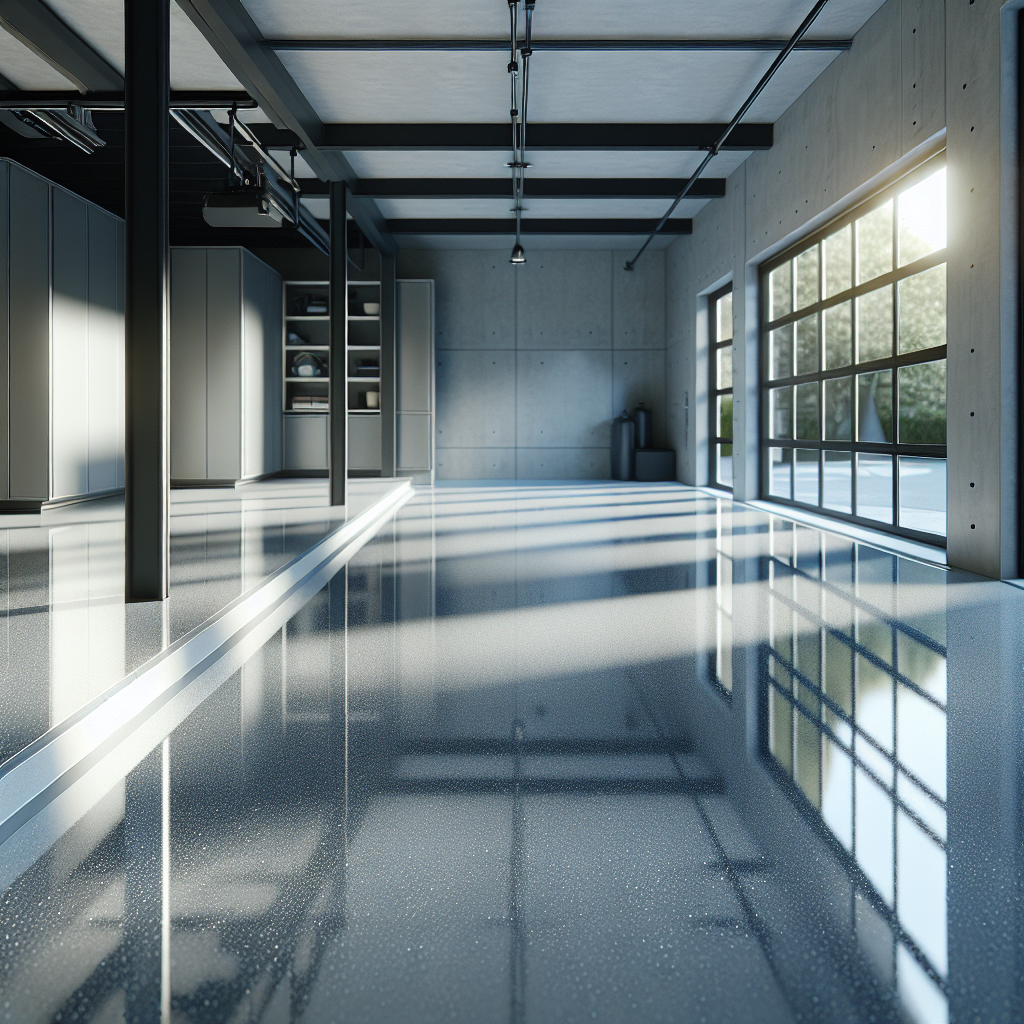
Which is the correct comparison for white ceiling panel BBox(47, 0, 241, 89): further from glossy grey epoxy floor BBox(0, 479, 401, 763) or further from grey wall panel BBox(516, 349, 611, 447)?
grey wall panel BBox(516, 349, 611, 447)

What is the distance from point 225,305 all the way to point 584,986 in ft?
35.9

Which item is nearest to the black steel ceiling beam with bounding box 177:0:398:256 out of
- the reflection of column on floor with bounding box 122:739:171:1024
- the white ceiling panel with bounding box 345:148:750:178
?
the white ceiling panel with bounding box 345:148:750:178

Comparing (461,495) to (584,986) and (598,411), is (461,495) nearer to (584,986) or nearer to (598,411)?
(598,411)

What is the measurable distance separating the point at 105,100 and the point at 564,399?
8903 millimetres

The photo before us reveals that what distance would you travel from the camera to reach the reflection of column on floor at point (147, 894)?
1277 mm


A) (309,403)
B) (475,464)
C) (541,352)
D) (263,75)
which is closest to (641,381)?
(541,352)

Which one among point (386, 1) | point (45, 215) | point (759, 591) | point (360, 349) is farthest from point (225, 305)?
point (759, 591)

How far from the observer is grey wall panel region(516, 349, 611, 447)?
14.6 metres

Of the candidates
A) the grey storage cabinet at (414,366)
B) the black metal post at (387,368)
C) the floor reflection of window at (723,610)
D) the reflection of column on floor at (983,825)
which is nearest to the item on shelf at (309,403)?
the grey storage cabinet at (414,366)

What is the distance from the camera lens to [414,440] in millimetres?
13797

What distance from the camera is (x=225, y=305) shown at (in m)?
11.1

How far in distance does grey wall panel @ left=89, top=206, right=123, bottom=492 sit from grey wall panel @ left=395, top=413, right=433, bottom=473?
4.99 meters

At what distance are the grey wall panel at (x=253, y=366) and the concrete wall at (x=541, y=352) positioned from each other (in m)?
3.10

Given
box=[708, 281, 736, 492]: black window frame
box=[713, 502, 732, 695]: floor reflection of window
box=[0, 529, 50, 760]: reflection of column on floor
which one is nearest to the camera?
box=[0, 529, 50, 760]: reflection of column on floor
